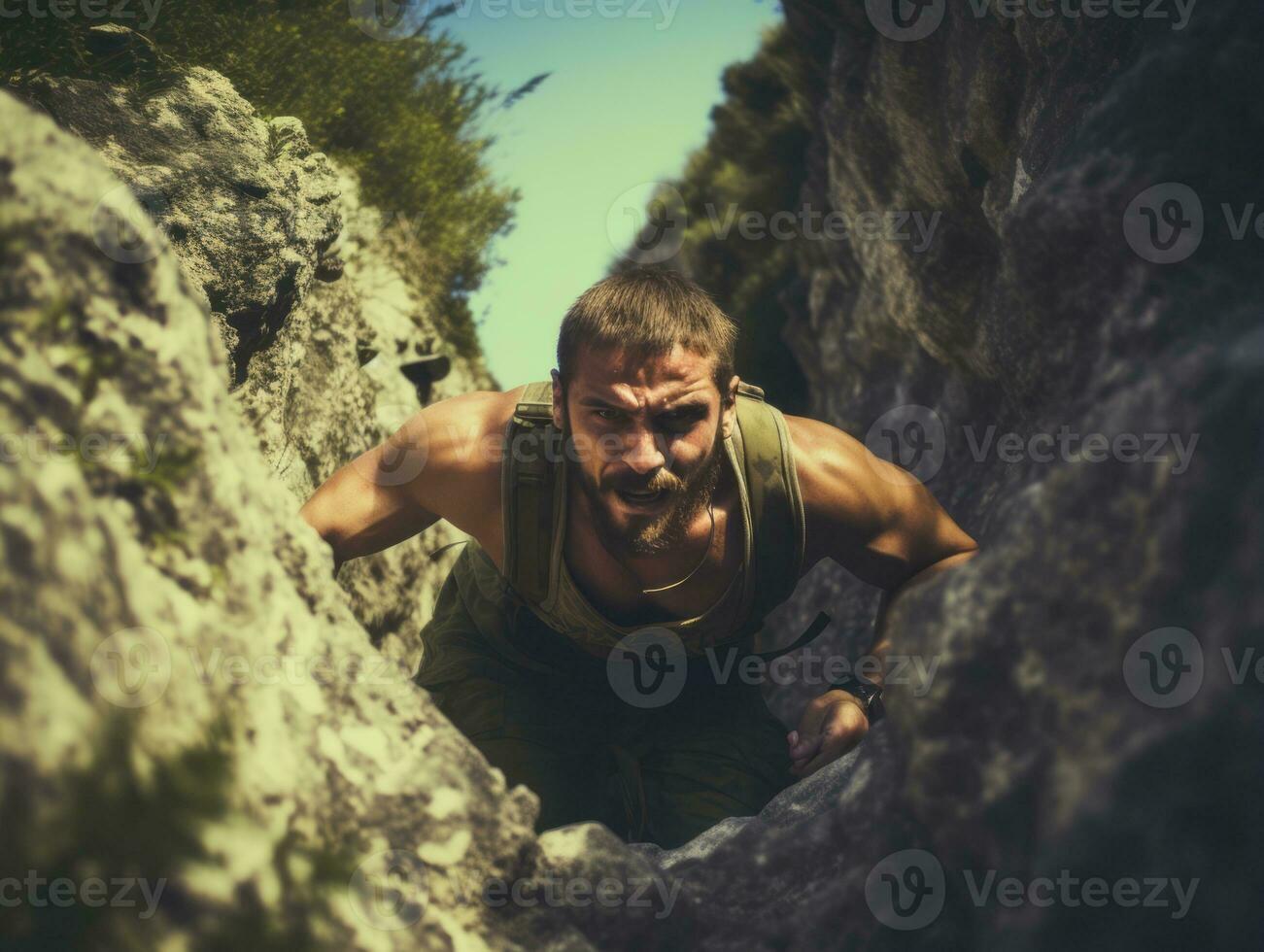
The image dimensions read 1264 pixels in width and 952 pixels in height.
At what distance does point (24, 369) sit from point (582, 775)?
284 centimetres

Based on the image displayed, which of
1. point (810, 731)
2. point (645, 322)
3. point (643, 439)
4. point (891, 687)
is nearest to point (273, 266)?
point (645, 322)

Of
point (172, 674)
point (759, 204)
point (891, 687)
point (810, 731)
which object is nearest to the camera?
point (172, 674)

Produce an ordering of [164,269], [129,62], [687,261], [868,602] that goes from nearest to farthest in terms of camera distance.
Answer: [164,269]
[129,62]
[868,602]
[687,261]

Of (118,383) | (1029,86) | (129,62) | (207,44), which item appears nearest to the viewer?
(118,383)

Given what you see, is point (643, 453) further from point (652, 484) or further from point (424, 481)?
point (424, 481)

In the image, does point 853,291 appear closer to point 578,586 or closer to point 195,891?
point 578,586

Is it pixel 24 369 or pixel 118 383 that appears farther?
pixel 118 383

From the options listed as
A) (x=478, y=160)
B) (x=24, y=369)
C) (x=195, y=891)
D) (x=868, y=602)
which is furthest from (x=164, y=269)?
(x=478, y=160)

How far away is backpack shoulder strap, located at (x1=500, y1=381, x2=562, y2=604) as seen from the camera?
3539mm

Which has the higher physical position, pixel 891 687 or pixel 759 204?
pixel 759 204

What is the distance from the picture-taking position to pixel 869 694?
364cm

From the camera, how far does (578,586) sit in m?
3.59

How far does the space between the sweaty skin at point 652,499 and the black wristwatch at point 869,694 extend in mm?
82

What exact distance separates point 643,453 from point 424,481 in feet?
3.06
